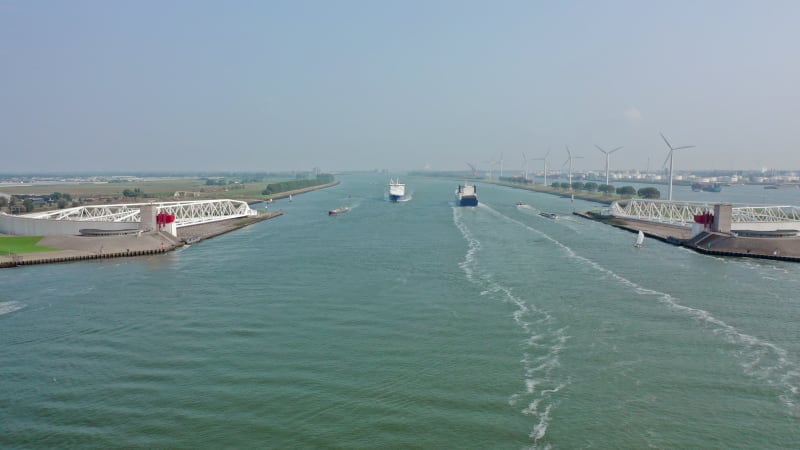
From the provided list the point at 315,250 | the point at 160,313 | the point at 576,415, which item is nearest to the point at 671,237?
the point at 315,250

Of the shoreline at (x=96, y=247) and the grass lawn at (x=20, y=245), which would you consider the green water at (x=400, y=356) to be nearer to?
the shoreline at (x=96, y=247)

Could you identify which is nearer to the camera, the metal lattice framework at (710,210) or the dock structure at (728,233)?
the dock structure at (728,233)

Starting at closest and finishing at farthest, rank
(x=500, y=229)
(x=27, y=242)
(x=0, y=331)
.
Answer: (x=0, y=331) < (x=27, y=242) < (x=500, y=229)

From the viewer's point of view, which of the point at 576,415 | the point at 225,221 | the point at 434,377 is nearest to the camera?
the point at 576,415

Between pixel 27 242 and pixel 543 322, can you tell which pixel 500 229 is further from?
pixel 27 242

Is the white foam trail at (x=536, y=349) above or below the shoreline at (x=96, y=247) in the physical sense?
below

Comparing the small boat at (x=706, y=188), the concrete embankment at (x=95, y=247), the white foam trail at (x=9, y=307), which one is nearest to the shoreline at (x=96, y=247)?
the concrete embankment at (x=95, y=247)

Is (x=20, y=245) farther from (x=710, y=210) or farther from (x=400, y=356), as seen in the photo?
(x=710, y=210)
